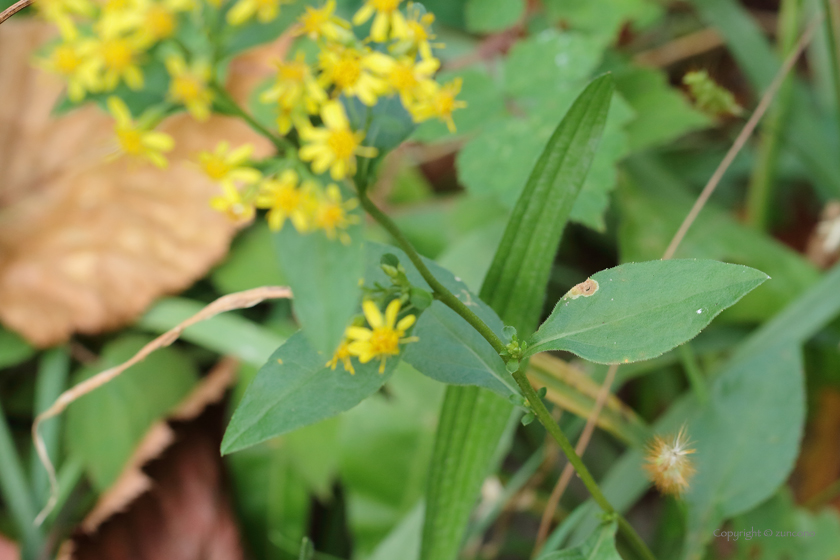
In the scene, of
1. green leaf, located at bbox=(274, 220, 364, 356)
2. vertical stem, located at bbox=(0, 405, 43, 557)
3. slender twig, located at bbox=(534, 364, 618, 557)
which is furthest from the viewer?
vertical stem, located at bbox=(0, 405, 43, 557)

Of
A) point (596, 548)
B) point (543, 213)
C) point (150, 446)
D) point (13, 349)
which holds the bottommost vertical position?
point (150, 446)

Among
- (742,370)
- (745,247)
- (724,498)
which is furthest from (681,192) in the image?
(724,498)

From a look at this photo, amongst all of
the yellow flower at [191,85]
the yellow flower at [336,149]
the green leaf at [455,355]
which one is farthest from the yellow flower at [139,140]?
the green leaf at [455,355]

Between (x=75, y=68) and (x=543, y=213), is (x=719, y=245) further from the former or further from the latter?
(x=75, y=68)

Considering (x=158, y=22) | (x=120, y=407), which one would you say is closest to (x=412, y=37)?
(x=158, y=22)

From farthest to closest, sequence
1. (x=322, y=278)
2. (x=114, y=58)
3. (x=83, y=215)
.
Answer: (x=83, y=215), (x=114, y=58), (x=322, y=278)

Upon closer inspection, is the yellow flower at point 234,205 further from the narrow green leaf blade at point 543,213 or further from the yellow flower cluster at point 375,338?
the narrow green leaf blade at point 543,213

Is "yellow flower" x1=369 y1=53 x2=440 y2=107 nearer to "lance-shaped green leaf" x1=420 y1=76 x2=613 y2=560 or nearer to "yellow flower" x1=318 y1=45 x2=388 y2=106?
"yellow flower" x1=318 y1=45 x2=388 y2=106

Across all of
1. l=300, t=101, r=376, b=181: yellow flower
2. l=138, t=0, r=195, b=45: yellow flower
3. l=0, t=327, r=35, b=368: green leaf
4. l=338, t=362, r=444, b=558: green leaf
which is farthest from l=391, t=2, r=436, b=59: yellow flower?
l=0, t=327, r=35, b=368: green leaf
